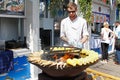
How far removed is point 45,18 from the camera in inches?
316

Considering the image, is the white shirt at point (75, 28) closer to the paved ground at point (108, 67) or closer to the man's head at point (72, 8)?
the man's head at point (72, 8)

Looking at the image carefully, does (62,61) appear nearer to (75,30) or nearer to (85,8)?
(75,30)

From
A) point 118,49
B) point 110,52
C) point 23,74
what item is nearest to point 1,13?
point 23,74

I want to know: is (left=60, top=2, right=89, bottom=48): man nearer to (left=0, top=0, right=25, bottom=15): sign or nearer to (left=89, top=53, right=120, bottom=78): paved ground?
(left=0, top=0, right=25, bottom=15): sign

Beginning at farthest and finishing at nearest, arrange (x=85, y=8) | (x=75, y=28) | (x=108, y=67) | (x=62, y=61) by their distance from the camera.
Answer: (x=108, y=67) → (x=85, y=8) → (x=75, y=28) → (x=62, y=61)

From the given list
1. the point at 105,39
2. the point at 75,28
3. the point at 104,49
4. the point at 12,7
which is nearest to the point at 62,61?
the point at 75,28

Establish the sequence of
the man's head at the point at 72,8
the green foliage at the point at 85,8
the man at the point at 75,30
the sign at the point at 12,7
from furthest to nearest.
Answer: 1. the green foliage at the point at 85,8
2. the sign at the point at 12,7
3. the man at the point at 75,30
4. the man's head at the point at 72,8

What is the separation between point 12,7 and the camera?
6.64 metres

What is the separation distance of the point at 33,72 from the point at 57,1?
96.0 inches

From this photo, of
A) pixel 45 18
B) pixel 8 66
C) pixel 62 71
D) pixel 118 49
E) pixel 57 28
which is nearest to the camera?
pixel 62 71

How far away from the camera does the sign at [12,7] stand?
251 inches

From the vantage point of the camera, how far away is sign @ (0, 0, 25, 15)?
6376mm

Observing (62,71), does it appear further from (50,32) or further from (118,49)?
(118,49)

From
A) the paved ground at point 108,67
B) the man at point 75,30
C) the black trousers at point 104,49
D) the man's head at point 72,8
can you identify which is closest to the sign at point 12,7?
the man at point 75,30
